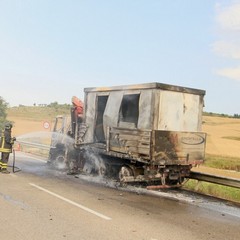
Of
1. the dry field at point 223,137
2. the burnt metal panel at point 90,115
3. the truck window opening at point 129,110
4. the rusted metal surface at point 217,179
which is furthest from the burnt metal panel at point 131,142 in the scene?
the dry field at point 223,137

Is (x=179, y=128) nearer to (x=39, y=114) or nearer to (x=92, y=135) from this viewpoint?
(x=92, y=135)

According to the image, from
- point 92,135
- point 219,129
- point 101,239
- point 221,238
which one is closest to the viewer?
point 101,239

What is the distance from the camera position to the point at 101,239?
5801mm

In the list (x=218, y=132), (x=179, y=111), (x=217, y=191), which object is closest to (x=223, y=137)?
(x=218, y=132)

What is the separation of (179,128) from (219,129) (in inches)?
2186

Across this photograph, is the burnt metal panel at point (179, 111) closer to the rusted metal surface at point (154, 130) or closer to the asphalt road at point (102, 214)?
the rusted metal surface at point (154, 130)

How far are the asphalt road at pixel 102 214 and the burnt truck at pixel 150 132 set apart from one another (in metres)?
0.92

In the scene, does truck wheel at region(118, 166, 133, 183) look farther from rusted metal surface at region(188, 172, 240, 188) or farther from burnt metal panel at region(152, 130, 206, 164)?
rusted metal surface at region(188, 172, 240, 188)

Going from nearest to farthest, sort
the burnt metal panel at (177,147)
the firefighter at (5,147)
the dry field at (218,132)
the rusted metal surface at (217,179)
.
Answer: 1. the rusted metal surface at (217,179)
2. the burnt metal panel at (177,147)
3. the firefighter at (5,147)
4. the dry field at (218,132)

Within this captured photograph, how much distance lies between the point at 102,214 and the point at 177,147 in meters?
4.50

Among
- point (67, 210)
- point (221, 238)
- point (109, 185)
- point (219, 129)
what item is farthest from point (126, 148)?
point (219, 129)

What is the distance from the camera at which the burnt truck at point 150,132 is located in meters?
11.1

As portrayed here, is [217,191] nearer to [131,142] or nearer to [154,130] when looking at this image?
[154,130]

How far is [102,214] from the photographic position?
748 cm
